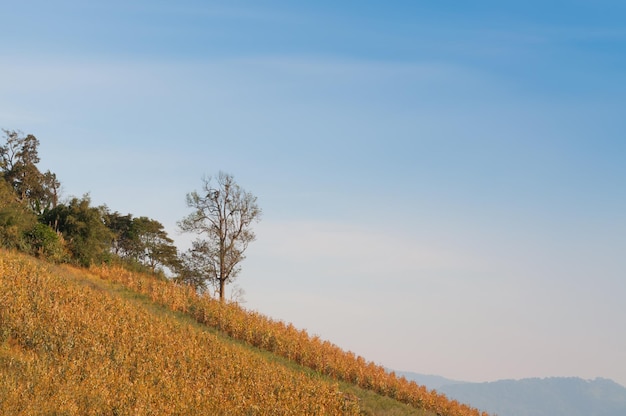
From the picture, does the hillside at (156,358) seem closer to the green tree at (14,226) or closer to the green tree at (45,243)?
the green tree at (45,243)

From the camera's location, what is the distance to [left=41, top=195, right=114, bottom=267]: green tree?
41.9 metres

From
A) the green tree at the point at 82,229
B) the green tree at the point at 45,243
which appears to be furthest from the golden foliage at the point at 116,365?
the green tree at the point at 82,229

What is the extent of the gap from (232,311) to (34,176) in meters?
40.5

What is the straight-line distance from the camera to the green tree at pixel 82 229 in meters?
41.9

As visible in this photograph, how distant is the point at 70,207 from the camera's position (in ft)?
145

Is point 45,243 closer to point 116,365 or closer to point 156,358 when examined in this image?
point 156,358

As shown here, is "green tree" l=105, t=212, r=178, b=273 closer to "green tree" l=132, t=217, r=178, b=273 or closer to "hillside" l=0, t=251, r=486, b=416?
"green tree" l=132, t=217, r=178, b=273

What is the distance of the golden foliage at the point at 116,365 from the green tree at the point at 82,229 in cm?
777

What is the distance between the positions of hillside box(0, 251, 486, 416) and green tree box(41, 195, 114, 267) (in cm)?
157

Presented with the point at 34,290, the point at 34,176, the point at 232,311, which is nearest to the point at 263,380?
the point at 34,290

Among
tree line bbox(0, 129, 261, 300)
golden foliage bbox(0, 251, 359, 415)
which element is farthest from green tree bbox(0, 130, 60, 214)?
golden foliage bbox(0, 251, 359, 415)

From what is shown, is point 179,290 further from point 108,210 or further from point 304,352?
point 108,210

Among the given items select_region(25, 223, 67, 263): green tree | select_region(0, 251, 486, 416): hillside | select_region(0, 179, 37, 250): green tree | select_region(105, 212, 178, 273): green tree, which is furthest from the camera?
select_region(105, 212, 178, 273): green tree

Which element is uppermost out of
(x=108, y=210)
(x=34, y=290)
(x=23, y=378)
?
(x=108, y=210)
